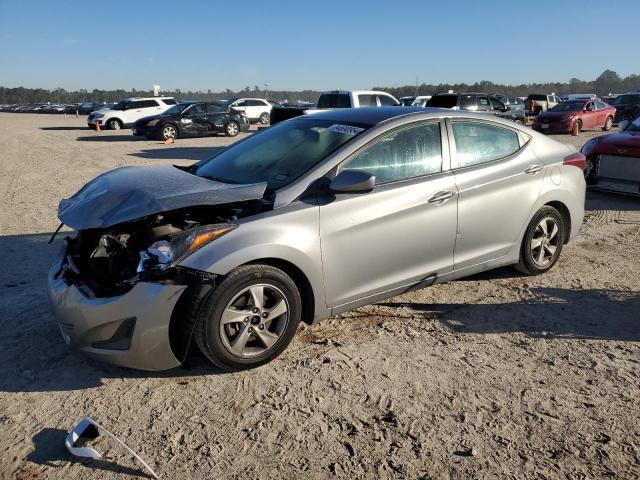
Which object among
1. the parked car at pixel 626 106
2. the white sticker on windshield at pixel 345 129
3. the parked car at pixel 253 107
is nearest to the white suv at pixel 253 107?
the parked car at pixel 253 107

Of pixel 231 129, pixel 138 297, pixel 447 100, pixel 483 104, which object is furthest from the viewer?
pixel 231 129

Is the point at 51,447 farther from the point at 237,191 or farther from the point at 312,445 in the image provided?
the point at 237,191

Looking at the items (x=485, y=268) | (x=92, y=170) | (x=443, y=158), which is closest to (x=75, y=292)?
(x=443, y=158)

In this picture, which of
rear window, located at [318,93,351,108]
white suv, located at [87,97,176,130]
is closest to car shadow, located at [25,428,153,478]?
rear window, located at [318,93,351,108]

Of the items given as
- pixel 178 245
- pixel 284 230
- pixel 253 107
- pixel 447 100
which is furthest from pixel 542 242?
pixel 253 107

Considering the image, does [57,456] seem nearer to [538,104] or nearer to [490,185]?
[490,185]

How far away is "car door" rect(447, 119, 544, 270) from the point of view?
4234 millimetres

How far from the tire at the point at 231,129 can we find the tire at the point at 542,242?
19244mm

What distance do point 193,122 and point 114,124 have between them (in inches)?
306

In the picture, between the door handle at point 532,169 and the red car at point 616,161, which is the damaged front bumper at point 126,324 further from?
the red car at point 616,161

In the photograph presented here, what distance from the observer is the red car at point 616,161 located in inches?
315

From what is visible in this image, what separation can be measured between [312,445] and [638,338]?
270 cm

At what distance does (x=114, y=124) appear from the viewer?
2680cm

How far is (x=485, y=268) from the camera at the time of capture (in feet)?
14.9
